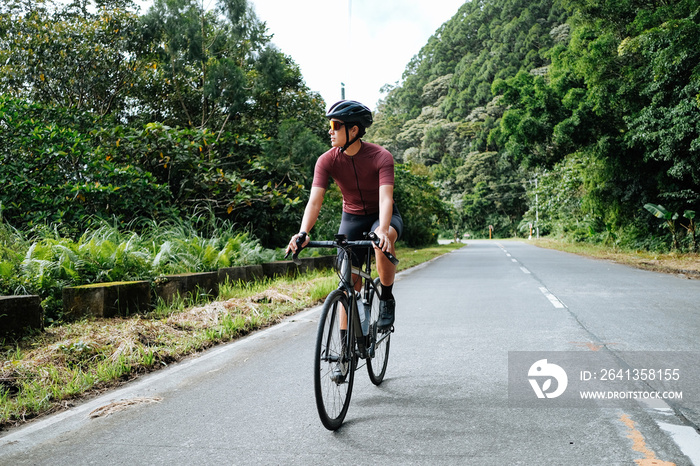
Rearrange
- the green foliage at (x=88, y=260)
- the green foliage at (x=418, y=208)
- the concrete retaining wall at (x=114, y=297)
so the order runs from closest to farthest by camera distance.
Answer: the concrete retaining wall at (x=114, y=297) → the green foliage at (x=88, y=260) → the green foliage at (x=418, y=208)

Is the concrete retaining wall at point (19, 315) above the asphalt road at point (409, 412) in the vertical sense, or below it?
above

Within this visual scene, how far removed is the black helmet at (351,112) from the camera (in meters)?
3.83

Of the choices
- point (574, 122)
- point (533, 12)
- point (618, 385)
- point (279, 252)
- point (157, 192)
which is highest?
point (533, 12)

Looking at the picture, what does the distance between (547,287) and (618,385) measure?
23.1 ft

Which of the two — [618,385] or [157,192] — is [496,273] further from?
[618,385]

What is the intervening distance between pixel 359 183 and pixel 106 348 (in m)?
2.91

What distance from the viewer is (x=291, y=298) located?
8.85 metres

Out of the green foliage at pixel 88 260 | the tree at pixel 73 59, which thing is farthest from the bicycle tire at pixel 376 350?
the tree at pixel 73 59

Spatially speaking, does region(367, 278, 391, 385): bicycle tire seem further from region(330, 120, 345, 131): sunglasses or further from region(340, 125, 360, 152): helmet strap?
region(330, 120, 345, 131): sunglasses

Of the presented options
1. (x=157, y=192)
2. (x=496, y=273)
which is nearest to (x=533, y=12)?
(x=496, y=273)

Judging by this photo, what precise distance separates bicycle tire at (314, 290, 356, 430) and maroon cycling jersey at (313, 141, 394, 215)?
0.88 meters

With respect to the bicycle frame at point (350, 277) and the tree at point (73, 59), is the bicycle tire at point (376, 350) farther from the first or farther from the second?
the tree at point (73, 59)

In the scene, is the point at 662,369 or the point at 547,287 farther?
the point at 547,287

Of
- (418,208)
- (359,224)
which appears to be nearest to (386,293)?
(359,224)
